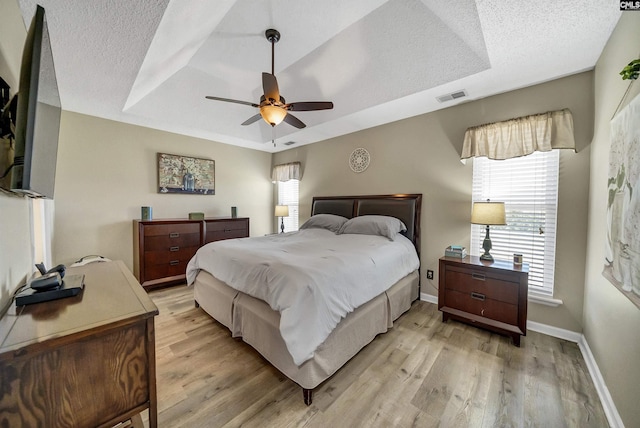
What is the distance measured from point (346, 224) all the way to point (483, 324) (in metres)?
1.88

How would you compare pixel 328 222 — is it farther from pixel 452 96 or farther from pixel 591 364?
pixel 591 364

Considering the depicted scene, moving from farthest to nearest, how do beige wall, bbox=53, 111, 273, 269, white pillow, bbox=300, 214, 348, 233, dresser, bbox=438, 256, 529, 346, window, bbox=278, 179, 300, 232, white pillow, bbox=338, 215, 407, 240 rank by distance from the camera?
window, bbox=278, 179, 300, 232, white pillow, bbox=300, 214, 348, 233, beige wall, bbox=53, 111, 273, 269, white pillow, bbox=338, 215, 407, 240, dresser, bbox=438, 256, 529, 346

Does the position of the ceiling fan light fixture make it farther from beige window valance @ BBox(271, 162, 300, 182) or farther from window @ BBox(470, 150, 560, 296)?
beige window valance @ BBox(271, 162, 300, 182)

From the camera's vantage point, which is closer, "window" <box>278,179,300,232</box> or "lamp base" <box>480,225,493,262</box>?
"lamp base" <box>480,225,493,262</box>

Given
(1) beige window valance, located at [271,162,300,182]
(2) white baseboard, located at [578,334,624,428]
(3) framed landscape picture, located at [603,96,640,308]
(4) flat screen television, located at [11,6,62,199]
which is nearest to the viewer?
(4) flat screen television, located at [11,6,62,199]

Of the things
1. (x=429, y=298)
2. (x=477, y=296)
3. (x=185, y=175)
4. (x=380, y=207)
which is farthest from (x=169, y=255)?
(x=477, y=296)

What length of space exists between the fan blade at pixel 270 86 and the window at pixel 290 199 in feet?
9.53

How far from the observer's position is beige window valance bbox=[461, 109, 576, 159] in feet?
7.13

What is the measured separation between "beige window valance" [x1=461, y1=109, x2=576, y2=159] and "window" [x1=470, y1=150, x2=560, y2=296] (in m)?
0.17

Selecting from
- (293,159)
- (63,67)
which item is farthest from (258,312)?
(293,159)

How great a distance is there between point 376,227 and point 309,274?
166cm

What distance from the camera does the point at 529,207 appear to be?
8.03 feet

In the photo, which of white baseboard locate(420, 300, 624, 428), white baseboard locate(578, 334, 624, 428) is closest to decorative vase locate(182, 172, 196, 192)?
white baseboard locate(420, 300, 624, 428)

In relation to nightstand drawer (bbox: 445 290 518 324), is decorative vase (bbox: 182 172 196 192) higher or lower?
higher
